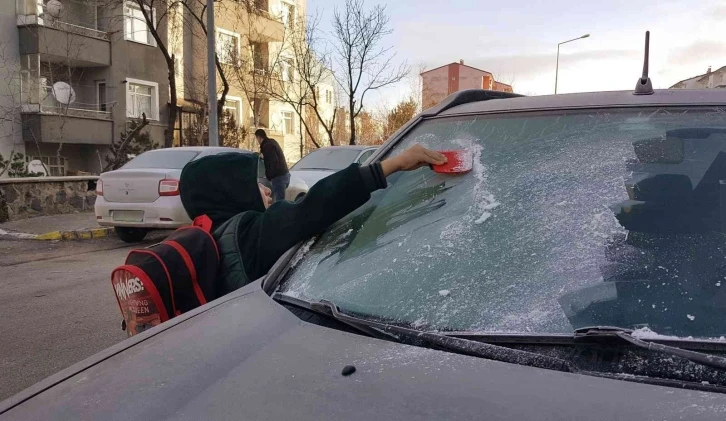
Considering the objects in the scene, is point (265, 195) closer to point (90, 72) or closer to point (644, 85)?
point (644, 85)

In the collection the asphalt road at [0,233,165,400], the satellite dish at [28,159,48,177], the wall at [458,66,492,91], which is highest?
the wall at [458,66,492,91]

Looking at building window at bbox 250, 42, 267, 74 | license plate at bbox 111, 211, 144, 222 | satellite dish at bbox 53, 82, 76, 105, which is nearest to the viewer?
license plate at bbox 111, 211, 144, 222

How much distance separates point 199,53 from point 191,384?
27.6 meters

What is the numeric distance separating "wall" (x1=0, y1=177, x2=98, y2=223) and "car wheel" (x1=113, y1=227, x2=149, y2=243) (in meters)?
3.30

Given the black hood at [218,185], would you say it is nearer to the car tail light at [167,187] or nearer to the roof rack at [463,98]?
the roof rack at [463,98]

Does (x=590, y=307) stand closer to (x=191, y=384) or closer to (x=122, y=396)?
(x=191, y=384)

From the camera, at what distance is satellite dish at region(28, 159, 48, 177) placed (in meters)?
17.5

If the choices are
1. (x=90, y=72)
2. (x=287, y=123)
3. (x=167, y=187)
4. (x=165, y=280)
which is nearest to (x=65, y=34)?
(x=90, y=72)

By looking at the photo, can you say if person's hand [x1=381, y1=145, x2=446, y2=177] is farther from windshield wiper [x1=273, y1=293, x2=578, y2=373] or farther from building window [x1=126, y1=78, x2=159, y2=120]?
building window [x1=126, y1=78, x2=159, y2=120]

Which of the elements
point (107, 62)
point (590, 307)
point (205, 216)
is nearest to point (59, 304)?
point (205, 216)

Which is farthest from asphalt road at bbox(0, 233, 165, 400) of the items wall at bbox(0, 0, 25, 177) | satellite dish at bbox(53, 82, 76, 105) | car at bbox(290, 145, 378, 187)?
satellite dish at bbox(53, 82, 76, 105)

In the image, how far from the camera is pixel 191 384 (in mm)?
1372

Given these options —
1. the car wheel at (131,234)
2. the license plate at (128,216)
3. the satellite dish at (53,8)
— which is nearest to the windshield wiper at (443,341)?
the license plate at (128,216)

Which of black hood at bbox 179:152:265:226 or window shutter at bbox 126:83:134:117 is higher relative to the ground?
window shutter at bbox 126:83:134:117
